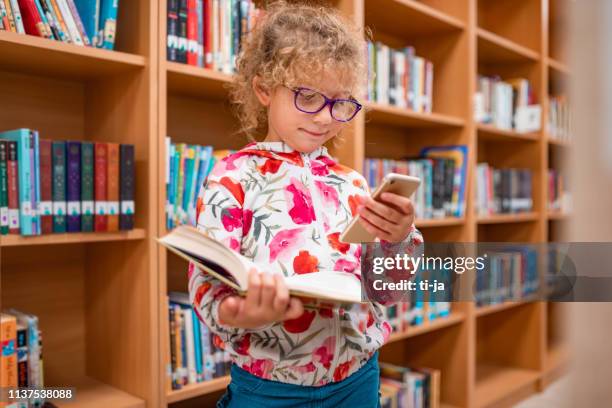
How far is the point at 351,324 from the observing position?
99 centimetres

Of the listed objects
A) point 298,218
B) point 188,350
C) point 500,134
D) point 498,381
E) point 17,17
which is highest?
point 17,17

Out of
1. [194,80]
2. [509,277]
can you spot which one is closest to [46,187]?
[194,80]

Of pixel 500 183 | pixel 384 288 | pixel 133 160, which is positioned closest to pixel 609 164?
pixel 384 288

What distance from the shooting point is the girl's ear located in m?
1.07

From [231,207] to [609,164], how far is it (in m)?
0.69

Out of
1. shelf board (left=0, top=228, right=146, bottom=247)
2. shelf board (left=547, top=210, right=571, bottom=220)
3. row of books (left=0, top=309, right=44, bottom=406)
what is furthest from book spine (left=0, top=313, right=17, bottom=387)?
shelf board (left=547, top=210, right=571, bottom=220)

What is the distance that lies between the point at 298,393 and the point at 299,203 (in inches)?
13.5

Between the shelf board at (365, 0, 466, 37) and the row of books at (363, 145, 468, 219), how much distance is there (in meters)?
0.54

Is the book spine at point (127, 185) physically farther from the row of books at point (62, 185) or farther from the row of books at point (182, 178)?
the row of books at point (182, 178)

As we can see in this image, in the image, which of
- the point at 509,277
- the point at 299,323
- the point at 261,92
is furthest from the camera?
the point at 261,92

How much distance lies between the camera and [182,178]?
1.49 m

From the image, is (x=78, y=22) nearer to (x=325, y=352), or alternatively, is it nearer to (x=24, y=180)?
(x=24, y=180)

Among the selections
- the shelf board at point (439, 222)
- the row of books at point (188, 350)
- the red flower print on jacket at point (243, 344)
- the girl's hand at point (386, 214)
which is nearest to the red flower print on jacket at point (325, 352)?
the red flower print on jacket at point (243, 344)

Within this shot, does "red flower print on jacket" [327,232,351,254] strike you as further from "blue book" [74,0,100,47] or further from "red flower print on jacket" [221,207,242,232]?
"blue book" [74,0,100,47]
